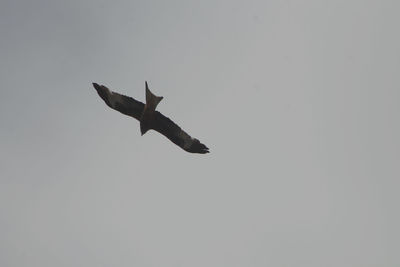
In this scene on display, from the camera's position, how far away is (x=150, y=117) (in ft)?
42.9

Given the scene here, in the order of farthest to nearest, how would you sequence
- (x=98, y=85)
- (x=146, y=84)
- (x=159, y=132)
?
1. (x=159, y=132)
2. (x=98, y=85)
3. (x=146, y=84)

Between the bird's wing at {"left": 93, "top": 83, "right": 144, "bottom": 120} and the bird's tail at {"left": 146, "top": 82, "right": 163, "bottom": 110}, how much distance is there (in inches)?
33.2

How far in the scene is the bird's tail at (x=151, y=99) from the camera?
1174 centimetres

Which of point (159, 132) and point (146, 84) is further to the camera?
point (159, 132)

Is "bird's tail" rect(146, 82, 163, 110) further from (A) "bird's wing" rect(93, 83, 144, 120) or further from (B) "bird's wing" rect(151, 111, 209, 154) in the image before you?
(B) "bird's wing" rect(151, 111, 209, 154)

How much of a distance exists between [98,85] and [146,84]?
258cm

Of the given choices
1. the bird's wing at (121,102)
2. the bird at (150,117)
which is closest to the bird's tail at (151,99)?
the bird at (150,117)

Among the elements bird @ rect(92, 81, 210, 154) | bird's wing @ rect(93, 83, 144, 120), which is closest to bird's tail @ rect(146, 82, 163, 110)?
bird @ rect(92, 81, 210, 154)

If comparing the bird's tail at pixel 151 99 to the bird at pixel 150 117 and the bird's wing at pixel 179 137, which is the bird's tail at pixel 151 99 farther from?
the bird's wing at pixel 179 137

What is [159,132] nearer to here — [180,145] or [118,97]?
[180,145]

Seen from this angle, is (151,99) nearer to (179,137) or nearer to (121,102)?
(121,102)

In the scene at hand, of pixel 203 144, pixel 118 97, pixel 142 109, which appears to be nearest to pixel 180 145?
pixel 203 144

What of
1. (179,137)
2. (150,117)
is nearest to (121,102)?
(150,117)

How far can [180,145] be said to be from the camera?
45.5 ft
